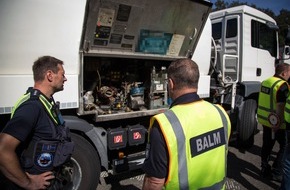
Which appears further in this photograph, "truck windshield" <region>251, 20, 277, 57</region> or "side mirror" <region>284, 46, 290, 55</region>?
"side mirror" <region>284, 46, 290, 55</region>

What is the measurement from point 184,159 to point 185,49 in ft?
8.56

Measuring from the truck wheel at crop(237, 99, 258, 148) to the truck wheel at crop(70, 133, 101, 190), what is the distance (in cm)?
309

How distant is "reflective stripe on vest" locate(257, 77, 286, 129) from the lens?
3762mm

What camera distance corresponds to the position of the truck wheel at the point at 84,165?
2883 millimetres

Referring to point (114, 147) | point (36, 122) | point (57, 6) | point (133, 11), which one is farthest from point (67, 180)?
point (133, 11)

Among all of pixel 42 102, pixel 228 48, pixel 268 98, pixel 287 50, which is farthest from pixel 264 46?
pixel 42 102

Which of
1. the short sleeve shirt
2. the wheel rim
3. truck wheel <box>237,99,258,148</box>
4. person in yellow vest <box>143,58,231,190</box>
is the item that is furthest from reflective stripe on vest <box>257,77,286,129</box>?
the short sleeve shirt

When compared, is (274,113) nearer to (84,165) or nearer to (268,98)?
(268,98)

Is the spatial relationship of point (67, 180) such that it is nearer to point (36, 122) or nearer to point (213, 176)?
point (36, 122)

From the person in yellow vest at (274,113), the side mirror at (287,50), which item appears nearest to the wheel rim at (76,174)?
the person in yellow vest at (274,113)

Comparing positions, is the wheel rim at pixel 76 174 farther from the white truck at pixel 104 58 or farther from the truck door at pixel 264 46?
the truck door at pixel 264 46

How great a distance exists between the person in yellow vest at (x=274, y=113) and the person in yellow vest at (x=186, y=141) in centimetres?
234

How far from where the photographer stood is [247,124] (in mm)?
5027

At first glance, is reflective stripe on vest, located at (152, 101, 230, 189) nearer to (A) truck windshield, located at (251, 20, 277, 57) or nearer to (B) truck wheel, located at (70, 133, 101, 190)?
(B) truck wheel, located at (70, 133, 101, 190)
